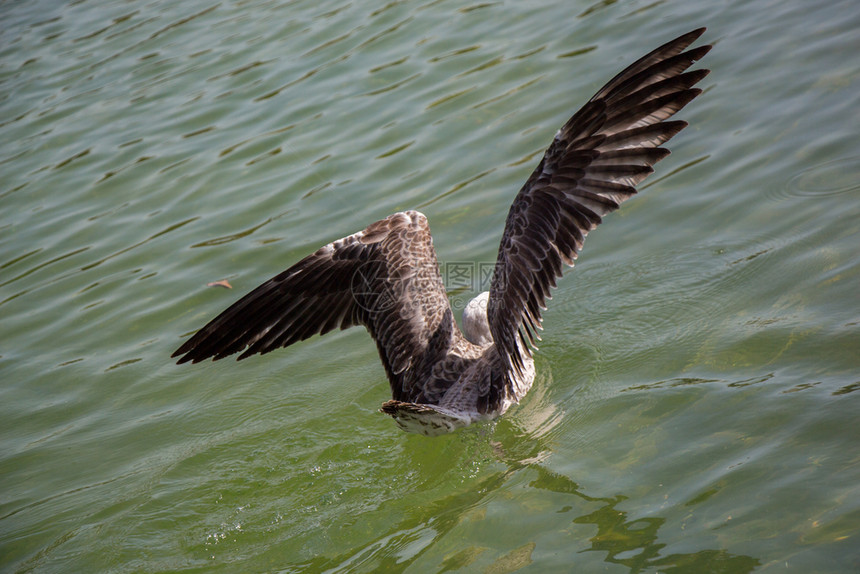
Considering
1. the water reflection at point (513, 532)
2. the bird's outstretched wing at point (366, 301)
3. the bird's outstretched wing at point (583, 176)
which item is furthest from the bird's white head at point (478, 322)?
the water reflection at point (513, 532)

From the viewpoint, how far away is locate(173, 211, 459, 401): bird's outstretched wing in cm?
A: 552

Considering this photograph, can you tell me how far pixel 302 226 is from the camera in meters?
7.71

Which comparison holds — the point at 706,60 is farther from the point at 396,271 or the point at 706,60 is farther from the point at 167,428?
the point at 167,428

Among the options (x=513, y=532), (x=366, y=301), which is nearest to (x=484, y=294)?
(x=366, y=301)

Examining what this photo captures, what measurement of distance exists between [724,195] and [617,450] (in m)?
2.82

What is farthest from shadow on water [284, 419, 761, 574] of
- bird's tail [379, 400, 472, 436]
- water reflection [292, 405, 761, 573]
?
bird's tail [379, 400, 472, 436]

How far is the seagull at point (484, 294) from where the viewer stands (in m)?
4.32

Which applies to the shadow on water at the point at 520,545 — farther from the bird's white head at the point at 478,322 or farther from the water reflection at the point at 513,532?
the bird's white head at the point at 478,322

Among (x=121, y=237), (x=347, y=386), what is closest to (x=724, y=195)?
(x=347, y=386)

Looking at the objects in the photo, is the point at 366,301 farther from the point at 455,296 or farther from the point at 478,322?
the point at 455,296

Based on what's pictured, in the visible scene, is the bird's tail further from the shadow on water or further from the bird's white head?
the bird's white head

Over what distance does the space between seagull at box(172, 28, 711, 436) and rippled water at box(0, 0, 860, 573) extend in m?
0.39

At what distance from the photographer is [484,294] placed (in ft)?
20.0

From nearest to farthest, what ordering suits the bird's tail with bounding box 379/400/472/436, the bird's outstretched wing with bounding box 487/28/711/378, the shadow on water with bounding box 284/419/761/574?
the shadow on water with bounding box 284/419/761/574 < the bird's outstretched wing with bounding box 487/28/711/378 < the bird's tail with bounding box 379/400/472/436
